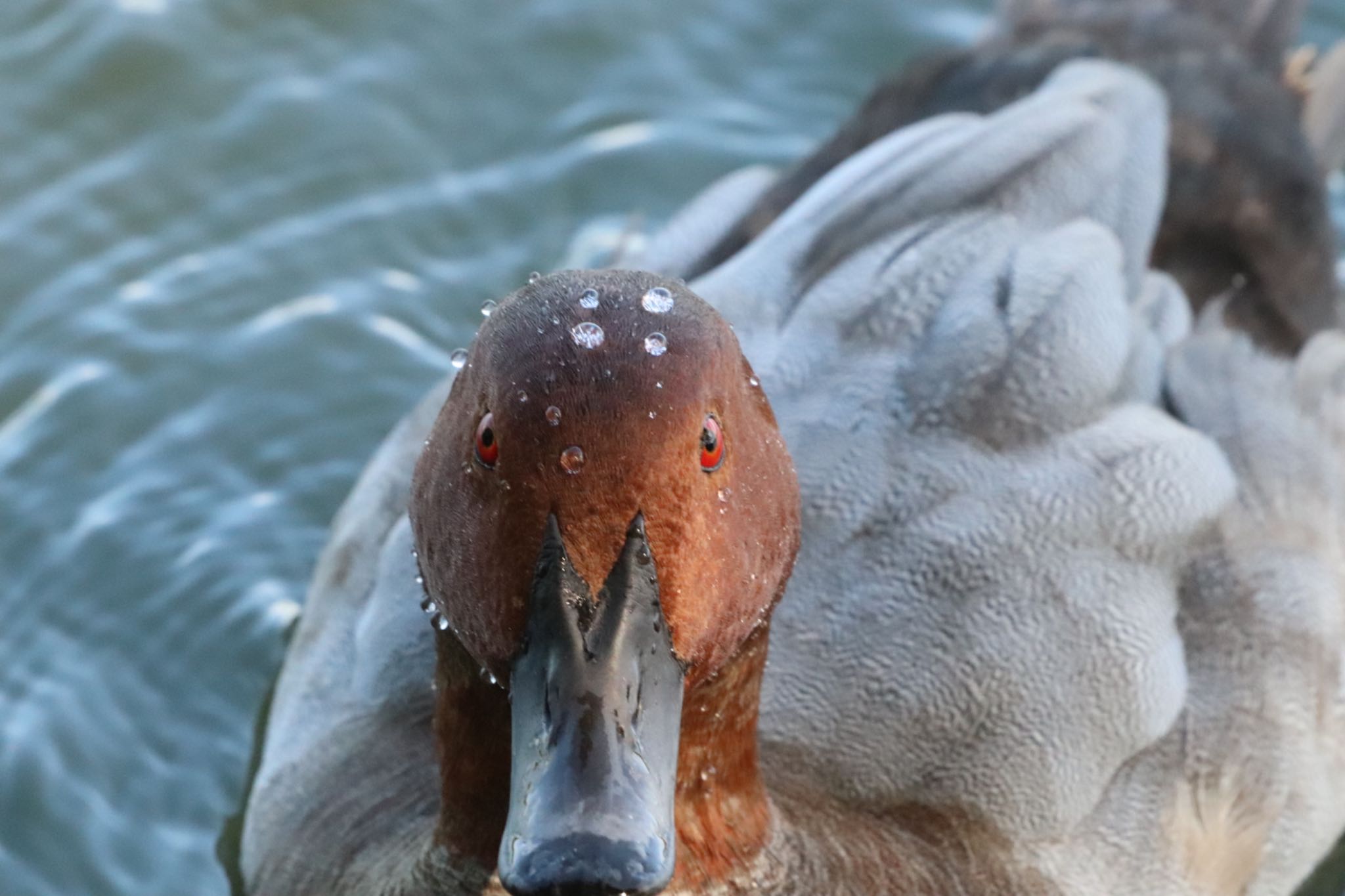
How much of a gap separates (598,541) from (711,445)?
0.83ft

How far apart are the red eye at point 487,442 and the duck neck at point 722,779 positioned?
58 centimetres

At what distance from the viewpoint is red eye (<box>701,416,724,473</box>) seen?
292 centimetres

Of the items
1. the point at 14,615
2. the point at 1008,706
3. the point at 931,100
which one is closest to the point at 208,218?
the point at 14,615

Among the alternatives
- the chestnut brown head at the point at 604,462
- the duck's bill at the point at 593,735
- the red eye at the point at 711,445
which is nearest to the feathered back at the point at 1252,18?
the chestnut brown head at the point at 604,462

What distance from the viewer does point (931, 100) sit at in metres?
5.26

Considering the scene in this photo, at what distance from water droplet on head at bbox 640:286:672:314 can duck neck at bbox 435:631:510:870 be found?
708 millimetres

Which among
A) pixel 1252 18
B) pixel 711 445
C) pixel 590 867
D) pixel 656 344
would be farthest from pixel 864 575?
pixel 1252 18

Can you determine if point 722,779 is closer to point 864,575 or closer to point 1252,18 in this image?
point 864,575

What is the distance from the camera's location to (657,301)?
117 inches

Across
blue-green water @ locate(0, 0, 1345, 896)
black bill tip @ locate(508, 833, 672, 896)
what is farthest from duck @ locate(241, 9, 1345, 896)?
blue-green water @ locate(0, 0, 1345, 896)

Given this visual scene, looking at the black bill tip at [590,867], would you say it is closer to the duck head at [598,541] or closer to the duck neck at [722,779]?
the duck head at [598,541]

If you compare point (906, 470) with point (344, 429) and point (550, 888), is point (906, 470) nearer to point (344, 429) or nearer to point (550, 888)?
point (550, 888)

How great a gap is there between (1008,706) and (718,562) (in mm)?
1101

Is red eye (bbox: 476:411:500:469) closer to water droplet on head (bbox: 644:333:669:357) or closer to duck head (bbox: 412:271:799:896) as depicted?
duck head (bbox: 412:271:799:896)
